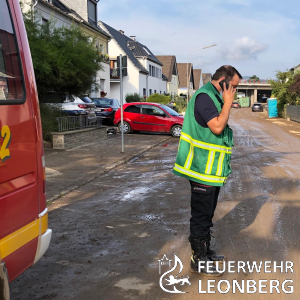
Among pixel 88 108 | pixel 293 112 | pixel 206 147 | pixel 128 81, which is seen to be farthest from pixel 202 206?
pixel 128 81

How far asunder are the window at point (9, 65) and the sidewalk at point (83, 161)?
14.6 feet

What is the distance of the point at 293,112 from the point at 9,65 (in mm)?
32506

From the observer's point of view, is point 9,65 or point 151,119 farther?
point 151,119

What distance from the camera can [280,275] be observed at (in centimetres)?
413

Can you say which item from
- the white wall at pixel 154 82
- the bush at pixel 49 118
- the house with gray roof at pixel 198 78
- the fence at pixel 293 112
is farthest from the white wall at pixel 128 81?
the house with gray roof at pixel 198 78

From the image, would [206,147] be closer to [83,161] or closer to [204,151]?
[204,151]

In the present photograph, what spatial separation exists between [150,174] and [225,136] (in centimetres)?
607

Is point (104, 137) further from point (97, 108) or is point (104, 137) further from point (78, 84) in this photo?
point (97, 108)

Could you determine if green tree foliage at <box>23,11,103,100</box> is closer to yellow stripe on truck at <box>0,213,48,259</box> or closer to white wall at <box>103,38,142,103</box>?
yellow stripe on truck at <box>0,213,48,259</box>

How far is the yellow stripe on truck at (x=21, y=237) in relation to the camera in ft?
9.37

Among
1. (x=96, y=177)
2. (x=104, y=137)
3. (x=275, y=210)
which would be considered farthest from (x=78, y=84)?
(x=275, y=210)

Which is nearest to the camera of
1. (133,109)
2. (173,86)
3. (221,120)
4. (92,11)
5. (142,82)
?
(221,120)

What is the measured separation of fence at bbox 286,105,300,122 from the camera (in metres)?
31.5

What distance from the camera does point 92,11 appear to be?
3572 centimetres
